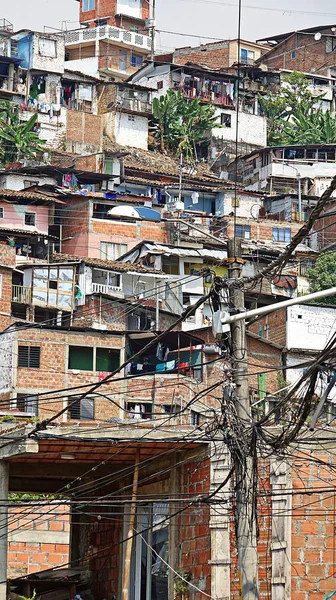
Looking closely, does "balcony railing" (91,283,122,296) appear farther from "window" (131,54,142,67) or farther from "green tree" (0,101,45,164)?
"window" (131,54,142,67)

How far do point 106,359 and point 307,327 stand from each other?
34.0ft

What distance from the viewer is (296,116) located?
279 ft

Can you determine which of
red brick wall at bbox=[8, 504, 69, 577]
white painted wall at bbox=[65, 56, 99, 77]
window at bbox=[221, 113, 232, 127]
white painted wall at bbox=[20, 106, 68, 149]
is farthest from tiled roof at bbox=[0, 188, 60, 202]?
red brick wall at bbox=[8, 504, 69, 577]

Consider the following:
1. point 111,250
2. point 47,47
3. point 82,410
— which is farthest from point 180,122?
point 82,410

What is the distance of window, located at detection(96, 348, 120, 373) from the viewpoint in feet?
161

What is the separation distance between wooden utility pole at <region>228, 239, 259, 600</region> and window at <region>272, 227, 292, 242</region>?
53.0 m

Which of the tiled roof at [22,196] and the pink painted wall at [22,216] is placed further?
the pink painted wall at [22,216]

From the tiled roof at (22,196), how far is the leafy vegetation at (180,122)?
22546mm

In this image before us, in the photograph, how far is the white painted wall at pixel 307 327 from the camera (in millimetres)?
54094

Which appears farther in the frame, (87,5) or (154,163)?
(87,5)

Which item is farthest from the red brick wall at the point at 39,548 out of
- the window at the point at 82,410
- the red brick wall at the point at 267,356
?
the red brick wall at the point at 267,356

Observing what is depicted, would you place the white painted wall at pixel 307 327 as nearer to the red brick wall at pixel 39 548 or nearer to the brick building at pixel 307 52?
the red brick wall at pixel 39 548

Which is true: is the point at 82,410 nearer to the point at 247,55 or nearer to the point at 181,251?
the point at 181,251

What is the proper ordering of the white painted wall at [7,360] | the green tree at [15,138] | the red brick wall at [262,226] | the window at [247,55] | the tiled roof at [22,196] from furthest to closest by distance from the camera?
the window at [247,55]
the green tree at [15,138]
the red brick wall at [262,226]
the tiled roof at [22,196]
the white painted wall at [7,360]
